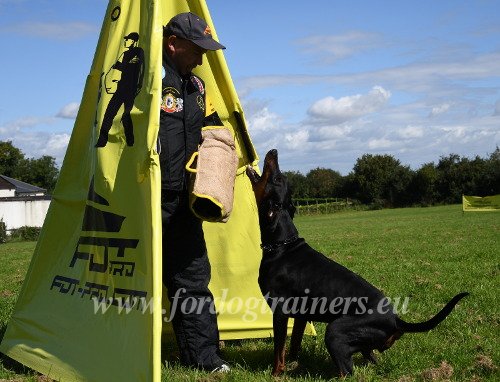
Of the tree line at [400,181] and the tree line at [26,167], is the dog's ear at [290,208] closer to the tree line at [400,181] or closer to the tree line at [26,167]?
the tree line at [400,181]

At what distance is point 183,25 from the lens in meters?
4.84

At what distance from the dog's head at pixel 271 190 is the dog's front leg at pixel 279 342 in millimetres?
758

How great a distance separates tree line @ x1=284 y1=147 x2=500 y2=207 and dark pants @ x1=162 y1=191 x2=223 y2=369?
6580cm

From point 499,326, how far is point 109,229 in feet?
12.5

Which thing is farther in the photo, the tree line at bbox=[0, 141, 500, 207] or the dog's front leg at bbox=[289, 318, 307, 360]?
the tree line at bbox=[0, 141, 500, 207]

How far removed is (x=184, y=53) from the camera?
4.95 meters

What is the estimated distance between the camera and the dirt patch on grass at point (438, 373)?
445 centimetres

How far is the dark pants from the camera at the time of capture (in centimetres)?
505

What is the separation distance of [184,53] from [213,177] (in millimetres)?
1022

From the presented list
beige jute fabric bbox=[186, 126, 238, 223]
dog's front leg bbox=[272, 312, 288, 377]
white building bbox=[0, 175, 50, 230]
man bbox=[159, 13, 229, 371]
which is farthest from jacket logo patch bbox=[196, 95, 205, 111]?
white building bbox=[0, 175, 50, 230]

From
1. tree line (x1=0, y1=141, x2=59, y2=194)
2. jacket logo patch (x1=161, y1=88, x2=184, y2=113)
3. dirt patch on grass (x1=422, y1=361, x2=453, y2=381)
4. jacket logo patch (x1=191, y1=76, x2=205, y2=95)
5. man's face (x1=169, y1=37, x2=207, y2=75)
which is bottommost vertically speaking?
dirt patch on grass (x1=422, y1=361, x2=453, y2=381)

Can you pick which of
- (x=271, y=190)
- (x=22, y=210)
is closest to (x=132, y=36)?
(x=271, y=190)

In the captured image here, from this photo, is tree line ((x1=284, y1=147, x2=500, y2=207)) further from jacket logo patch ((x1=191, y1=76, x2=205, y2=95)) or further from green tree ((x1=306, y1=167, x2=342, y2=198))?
jacket logo patch ((x1=191, y1=76, x2=205, y2=95))

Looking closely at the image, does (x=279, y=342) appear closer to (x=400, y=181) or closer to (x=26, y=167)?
(x=400, y=181)
